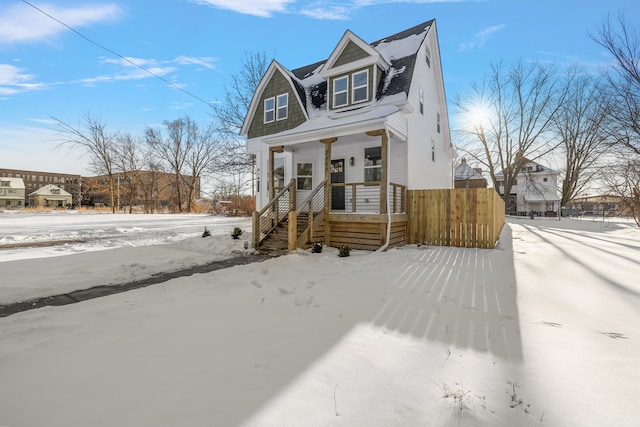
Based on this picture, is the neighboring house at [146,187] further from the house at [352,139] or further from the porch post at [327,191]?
the porch post at [327,191]

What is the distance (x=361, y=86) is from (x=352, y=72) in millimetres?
790

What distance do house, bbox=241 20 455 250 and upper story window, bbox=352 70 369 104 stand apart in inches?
1.5

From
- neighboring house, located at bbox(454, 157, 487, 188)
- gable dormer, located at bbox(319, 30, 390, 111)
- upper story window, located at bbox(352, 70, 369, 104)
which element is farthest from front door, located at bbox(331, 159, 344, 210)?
neighboring house, located at bbox(454, 157, 487, 188)

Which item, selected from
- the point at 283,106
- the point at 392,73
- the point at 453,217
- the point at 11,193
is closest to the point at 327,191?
the point at 453,217

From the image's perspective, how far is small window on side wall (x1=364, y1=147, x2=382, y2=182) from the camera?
11320 mm

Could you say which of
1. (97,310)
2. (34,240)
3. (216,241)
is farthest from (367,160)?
(34,240)

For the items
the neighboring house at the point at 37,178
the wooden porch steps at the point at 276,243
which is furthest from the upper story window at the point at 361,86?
the neighboring house at the point at 37,178

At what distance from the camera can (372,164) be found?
1152 centimetres

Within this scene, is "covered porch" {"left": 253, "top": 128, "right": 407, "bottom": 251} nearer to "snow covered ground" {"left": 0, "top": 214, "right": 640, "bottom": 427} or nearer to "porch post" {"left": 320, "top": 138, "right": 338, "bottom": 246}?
"porch post" {"left": 320, "top": 138, "right": 338, "bottom": 246}

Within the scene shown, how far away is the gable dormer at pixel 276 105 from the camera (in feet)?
43.5

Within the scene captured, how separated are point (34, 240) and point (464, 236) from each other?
1478 cm

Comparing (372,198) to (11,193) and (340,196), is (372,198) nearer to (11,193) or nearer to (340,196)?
(340,196)

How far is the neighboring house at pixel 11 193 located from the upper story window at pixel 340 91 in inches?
3406

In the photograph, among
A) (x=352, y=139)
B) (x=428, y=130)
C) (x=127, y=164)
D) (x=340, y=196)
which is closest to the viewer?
(x=352, y=139)
